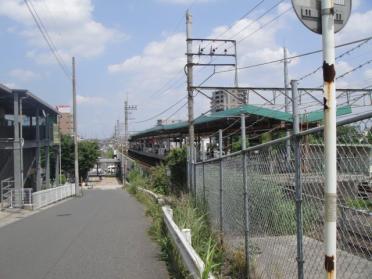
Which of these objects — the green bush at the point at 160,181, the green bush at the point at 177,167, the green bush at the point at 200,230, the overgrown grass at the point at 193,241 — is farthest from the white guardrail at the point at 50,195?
the green bush at the point at 200,230

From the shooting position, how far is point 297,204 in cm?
465

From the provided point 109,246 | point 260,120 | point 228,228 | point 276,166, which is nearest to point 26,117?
point 260,120

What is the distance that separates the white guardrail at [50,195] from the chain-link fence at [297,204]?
2147 cm

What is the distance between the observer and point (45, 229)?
53.6ft

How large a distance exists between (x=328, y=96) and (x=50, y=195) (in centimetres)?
3349

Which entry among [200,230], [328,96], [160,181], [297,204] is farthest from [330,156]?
[160,181]

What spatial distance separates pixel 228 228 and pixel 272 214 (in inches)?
114

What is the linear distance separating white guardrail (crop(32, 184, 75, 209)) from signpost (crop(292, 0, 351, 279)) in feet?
89.4

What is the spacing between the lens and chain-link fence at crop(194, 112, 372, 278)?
3.57 meters

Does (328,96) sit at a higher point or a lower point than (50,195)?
higher

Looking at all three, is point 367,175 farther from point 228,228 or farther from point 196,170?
point 196,170

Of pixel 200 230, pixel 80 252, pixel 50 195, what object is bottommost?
pixel 50 195

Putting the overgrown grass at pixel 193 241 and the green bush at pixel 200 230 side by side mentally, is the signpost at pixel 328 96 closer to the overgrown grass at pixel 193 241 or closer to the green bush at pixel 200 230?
the overgrown grass at pixel 193 241

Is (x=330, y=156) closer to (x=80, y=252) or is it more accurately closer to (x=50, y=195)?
(x=80, y=252)
